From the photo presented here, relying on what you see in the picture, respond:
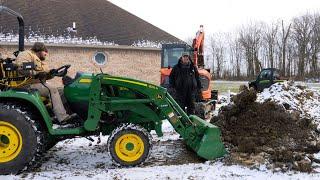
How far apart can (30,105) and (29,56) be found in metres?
0.69

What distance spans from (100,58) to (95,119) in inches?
748

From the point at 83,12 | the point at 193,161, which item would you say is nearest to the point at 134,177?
the point at 193,161

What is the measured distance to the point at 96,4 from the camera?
2728 centimetres

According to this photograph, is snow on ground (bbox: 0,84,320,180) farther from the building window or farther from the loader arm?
the building window

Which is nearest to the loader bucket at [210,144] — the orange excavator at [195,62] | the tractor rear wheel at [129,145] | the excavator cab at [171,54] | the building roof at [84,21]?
the tractor rear wheel at [129,145]

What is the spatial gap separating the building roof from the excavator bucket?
17.7 m

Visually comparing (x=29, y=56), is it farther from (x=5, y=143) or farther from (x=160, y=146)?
(x=160, y=146)

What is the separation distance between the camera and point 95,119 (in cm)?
606

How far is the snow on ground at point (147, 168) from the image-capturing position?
5422 mm

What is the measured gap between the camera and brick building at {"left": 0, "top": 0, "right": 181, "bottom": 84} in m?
23.0

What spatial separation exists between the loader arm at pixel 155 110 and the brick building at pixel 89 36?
656 inches

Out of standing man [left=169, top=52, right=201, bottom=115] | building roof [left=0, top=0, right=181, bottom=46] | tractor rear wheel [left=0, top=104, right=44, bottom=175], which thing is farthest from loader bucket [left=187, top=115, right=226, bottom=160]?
building roof [left=0, top=0, right=181, bottom=46]

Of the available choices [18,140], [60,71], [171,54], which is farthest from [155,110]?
[171,54]

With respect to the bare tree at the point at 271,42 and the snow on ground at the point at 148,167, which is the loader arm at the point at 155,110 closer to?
the snow on ground at the point at 148,167
